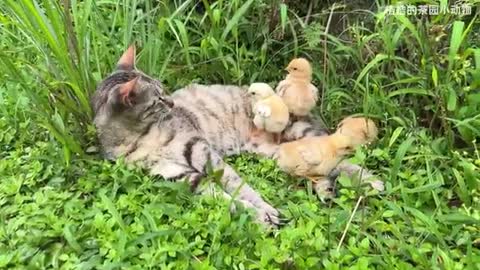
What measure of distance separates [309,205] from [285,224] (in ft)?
0.41

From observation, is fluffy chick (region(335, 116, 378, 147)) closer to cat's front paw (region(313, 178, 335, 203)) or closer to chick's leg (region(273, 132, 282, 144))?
cat's front paw (region(313, 178, 335, 203))

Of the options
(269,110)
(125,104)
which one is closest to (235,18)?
(269,110)

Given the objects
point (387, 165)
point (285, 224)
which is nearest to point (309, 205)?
point (285, 224)

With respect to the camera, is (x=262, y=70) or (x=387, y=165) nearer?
(x=387, y=165)

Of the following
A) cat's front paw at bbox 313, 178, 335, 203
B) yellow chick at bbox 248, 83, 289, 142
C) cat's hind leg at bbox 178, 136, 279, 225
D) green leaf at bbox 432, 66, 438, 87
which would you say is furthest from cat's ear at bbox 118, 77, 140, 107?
green leaf at bbox 432, 66, 438, 87

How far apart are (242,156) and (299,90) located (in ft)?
1.35

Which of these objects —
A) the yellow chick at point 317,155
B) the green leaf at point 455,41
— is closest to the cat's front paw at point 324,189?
the yellow chick at point 317,155

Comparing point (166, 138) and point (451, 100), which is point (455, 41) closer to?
point (451, 100)

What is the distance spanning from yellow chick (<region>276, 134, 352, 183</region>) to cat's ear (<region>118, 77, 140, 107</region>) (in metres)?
0.70

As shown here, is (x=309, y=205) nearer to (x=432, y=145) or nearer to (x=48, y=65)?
(x=432, y=145)

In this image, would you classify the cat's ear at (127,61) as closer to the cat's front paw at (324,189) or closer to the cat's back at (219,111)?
the cat's back at (219,111)

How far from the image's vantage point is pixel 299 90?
110 inches

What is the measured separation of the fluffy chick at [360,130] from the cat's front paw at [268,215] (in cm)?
47

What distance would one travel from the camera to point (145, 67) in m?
3.02
